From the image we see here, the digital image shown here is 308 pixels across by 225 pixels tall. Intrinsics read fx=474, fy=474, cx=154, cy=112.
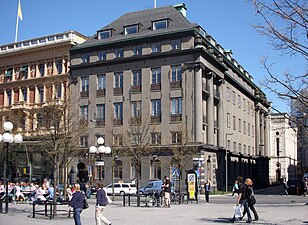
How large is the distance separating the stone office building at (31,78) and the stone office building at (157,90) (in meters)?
2.65

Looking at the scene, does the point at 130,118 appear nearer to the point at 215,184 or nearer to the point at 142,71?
the point at 142,71

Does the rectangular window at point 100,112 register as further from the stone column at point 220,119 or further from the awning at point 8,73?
the awning at point 8,73

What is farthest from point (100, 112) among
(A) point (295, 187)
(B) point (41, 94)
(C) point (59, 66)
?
(A) point (295, 187)

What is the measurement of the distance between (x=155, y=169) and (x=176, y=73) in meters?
11.7

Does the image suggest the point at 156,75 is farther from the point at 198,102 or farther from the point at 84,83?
the point at 84,83

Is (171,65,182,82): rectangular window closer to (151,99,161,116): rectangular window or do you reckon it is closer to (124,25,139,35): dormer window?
(151,99,161,116): rectangular window

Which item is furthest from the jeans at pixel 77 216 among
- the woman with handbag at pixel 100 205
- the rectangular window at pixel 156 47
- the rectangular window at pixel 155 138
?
the rectangular window at pixel 156 47

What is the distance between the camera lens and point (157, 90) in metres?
57.0

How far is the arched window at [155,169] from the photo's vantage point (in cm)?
5612

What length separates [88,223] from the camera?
19.6 metres

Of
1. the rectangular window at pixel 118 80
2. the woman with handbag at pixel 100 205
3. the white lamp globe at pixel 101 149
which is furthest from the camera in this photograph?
the rectangular window at pixel 118 80

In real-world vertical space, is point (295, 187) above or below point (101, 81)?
below

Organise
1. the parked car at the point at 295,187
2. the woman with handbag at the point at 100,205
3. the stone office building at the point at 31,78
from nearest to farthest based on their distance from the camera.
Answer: the woman with handbag at the point at 100,205 → the parked car at the point at 295,187 → the stone office building at the point at 31,78

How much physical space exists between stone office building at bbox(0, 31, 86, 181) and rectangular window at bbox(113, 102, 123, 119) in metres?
7.55
